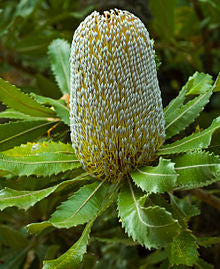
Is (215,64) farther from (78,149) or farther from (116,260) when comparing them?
(78,149)

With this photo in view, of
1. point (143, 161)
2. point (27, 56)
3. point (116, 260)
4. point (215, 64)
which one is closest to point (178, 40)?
point (215, 64)

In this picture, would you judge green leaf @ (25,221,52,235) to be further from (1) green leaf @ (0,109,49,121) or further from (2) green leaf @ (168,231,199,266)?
(1) green leaf @ (0,109,49,121)

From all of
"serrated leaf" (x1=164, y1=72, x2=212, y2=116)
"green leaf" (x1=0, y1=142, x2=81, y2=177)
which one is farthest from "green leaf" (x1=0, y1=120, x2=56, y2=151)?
"serrated leaf" (x1=164, y1=72, x2=212, y2=116)

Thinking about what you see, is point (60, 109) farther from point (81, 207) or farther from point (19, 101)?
point (81, 207)

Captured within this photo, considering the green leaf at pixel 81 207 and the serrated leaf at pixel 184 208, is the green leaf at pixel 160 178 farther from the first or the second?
the serrated leaf at pixel 184 208

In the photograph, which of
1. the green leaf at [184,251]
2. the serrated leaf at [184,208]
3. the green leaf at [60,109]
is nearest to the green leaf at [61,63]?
the green leaf at [60,109]
